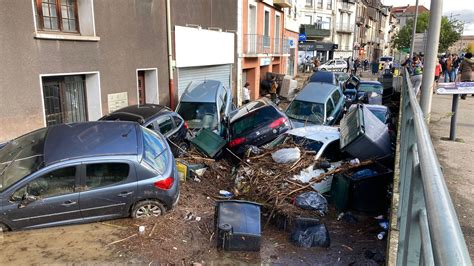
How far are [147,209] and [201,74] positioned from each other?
38.6 ft

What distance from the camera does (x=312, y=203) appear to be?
6.69 meters

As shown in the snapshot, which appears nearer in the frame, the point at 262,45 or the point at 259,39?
the point at 259,39

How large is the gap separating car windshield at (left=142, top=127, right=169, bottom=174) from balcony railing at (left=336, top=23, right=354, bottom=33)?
2266 inches

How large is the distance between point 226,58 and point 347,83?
31.0 feet

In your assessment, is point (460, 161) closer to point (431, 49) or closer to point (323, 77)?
point (431, 49)

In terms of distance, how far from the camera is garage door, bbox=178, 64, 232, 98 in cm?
1542

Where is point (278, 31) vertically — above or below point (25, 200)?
above

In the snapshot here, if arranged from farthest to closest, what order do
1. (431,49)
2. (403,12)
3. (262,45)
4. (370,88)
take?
1. (403,12)
2. (262,45)
3. (370,88)
4. (431,49)

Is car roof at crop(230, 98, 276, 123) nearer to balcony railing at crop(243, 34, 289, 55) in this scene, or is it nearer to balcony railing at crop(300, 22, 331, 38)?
balcony railing at crop(243, 34, 289, 55)

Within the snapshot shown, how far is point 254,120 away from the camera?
34.7 feet

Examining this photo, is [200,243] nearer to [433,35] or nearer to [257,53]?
[433,35]

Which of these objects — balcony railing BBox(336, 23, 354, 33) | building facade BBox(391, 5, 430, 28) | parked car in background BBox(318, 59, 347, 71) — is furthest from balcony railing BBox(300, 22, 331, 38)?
building facade BBox(391, 5, 430, 28)

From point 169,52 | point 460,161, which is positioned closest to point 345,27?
point 169,52

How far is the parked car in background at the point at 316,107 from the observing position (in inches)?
476
